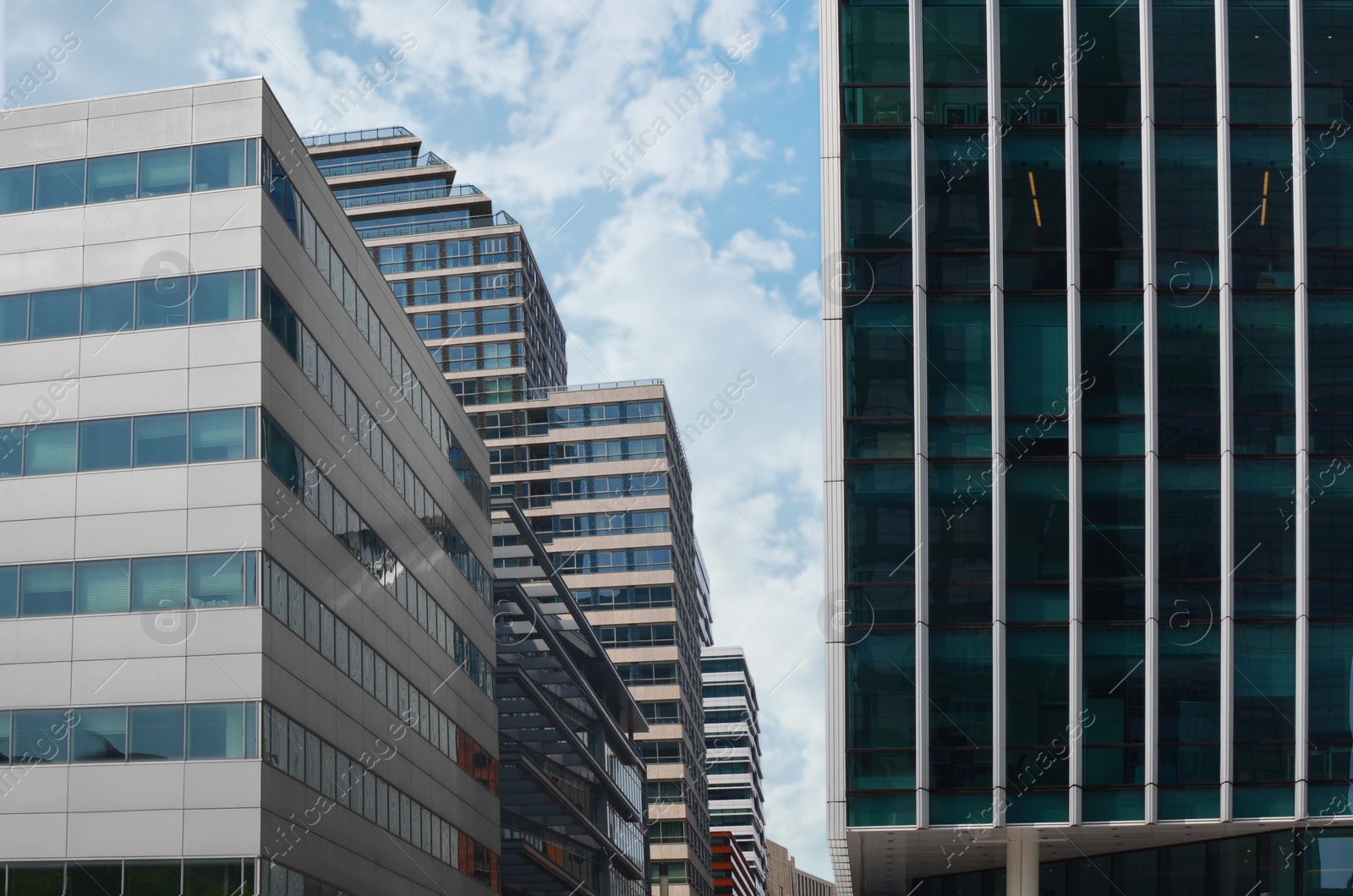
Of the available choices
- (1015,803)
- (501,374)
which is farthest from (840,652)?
(501,374)

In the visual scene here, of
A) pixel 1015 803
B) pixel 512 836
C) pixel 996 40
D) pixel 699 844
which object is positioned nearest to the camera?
pixel 1015 803

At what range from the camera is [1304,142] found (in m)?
37.9

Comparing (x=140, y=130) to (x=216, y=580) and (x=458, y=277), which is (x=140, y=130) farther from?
(x=458, y=277)

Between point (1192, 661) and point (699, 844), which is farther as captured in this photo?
point (699, 844)

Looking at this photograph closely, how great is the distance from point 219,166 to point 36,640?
12304mm

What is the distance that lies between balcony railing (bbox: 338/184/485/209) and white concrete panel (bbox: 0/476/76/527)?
322 feet

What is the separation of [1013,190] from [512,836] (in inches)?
1575

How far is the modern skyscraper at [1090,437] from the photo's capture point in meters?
36.0

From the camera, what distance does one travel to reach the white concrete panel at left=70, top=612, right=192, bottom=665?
125 ft

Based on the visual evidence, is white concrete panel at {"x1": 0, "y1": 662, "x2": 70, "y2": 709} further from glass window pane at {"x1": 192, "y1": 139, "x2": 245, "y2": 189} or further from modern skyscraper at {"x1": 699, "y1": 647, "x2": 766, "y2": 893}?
modern skyscraper at {"x1": 699, "y1": 647, "x2": 766, "y2": 893}

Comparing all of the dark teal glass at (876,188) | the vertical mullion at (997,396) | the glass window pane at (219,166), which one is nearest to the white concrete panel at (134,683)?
the glass window pane at (219,166)

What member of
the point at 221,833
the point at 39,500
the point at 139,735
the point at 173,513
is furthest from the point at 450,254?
the point at 221,833

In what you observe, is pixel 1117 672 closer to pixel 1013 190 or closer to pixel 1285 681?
pixel 1285 681

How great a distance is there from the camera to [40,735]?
1500 inches
